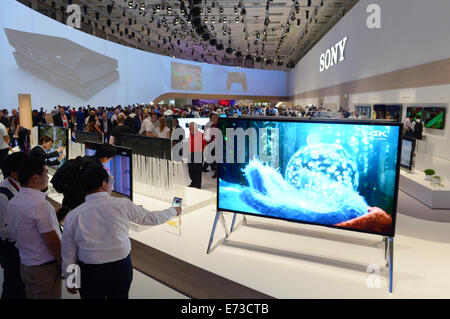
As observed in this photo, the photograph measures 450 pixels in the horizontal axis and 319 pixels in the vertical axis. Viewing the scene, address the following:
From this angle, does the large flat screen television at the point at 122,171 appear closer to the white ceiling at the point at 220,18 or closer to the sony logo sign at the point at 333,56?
the white ceiling at the point at 220,18

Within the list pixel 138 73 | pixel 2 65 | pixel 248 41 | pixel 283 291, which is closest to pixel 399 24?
pixel 283 291

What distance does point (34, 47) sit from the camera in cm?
1137

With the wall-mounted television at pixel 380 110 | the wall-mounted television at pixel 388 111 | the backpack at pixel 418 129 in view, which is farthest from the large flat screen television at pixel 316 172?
the wall-mounted television at pixel 380 110

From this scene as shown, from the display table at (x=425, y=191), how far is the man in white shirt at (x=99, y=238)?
10.9ft

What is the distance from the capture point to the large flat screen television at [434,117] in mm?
7059

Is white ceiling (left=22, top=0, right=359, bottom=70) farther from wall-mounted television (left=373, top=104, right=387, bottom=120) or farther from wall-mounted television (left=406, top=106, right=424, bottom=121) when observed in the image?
wall-mounted television (left=406, top=106, right=424, bottom=121)

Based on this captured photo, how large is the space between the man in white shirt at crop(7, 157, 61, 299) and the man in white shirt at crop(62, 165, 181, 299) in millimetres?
340

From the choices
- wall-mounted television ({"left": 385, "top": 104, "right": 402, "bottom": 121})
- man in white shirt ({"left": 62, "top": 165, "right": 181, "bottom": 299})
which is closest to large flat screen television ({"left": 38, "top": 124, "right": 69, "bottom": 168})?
man in white shirt ({"left": 62, "top": 165, "right": 181, "bottom": 299})

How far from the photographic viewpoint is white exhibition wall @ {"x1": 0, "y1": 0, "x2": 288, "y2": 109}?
10258mm

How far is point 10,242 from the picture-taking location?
2.21 m

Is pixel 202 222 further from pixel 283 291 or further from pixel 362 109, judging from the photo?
pixel 362 109

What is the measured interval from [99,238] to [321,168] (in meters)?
1.18

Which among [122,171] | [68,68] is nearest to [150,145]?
[122,171]

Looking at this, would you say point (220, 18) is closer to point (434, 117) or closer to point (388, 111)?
point (388, 111)
